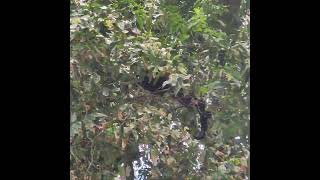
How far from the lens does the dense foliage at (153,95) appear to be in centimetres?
228

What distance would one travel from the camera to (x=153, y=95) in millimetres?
2410

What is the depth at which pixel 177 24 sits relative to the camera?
2.44 metres

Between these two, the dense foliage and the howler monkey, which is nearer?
the dense foliage

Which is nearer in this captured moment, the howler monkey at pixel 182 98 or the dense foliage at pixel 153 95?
the dense foliage at pixel 153 95

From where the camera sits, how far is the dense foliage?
89.7 inches
